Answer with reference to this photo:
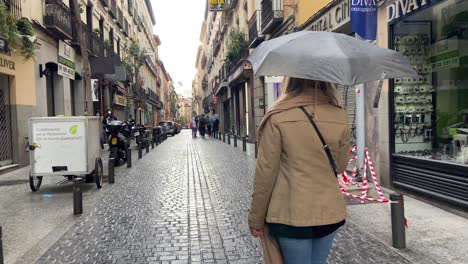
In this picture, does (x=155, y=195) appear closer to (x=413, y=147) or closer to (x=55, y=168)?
(x=55, y=168)

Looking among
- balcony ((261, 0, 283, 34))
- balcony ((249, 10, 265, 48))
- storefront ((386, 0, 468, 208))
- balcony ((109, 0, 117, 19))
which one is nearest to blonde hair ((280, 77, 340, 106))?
storefront ((386, 0, 468, 208))

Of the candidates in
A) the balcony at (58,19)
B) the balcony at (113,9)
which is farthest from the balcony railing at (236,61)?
the balcony at (58,19)

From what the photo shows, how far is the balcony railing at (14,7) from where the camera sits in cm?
1159

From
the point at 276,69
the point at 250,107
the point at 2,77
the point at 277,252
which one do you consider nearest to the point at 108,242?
the point at 277,252

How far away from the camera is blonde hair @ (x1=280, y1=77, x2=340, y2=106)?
94.7 inches

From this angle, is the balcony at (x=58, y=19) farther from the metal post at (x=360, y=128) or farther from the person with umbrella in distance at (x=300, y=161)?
the person with umbrella in distance at (x=300, y=161)

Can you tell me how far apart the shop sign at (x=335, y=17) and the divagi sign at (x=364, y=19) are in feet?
7.16

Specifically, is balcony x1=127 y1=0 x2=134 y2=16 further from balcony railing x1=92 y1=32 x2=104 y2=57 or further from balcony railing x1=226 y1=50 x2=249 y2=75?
balcony railing x1=92 y1=32 x2=104 y2=57

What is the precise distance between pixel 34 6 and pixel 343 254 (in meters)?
12.8

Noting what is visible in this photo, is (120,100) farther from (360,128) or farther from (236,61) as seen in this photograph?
(360,128)

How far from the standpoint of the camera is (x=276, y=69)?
245 centimetres

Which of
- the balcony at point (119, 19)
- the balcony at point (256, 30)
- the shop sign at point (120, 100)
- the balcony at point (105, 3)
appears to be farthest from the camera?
the balcony at point (119, 19)

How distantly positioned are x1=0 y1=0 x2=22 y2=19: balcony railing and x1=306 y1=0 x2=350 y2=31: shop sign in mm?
8396

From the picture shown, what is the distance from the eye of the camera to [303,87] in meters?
2.42
